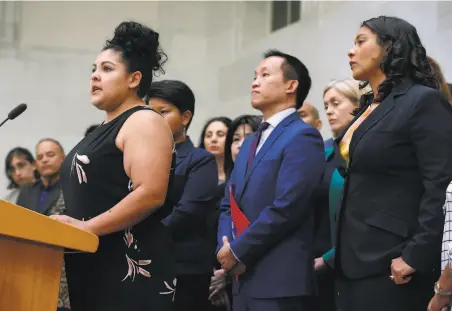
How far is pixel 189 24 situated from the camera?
643cm

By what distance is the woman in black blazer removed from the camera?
2.05 meters

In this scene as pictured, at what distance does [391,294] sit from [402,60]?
0.69 m

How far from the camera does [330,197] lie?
8.34 ft

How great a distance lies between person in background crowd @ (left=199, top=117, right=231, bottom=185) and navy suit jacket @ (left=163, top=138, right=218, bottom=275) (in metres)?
0.69

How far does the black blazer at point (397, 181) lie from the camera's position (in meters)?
2.07

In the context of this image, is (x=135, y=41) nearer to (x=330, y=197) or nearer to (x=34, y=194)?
(x=330, y=197)

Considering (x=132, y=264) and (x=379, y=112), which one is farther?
(x=379, y=112)

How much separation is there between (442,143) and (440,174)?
3.5 inches

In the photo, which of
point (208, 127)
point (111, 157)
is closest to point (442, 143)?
point (111, 157)

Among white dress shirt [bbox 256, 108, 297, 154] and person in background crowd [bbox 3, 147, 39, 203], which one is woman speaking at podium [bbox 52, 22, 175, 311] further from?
person in background crowd [bbox 3, 147, 39, 203]

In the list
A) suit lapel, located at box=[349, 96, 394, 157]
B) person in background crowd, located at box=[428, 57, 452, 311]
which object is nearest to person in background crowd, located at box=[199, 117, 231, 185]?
suit lapel, located at box=[349, 96, 394, 157]

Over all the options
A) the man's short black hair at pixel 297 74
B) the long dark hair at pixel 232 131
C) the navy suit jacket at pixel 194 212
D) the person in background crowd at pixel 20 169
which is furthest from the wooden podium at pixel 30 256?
the person in background crowd at pixel 20 169

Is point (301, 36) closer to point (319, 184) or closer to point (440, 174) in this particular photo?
point (319, 184)

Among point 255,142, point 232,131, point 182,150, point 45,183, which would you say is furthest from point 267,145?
point 45,183
